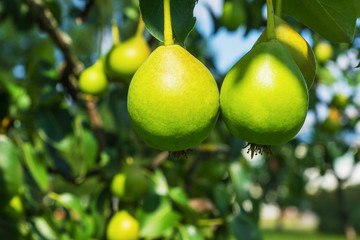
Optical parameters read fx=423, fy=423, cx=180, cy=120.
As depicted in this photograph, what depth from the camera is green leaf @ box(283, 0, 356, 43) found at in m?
0.68

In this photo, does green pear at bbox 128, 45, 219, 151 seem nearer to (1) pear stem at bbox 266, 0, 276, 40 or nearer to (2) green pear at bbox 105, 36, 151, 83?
(1) pear stem at bbox 266, 0, 276, 40

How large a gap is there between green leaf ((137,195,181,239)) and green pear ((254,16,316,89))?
2.95 feet

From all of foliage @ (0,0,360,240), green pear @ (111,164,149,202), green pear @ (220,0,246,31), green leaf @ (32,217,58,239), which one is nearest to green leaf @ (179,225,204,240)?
foliage @ (0,0,360,240)

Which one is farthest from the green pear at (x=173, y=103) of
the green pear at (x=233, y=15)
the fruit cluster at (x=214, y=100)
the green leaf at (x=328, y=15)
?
the green pear at (x=233, y=15)

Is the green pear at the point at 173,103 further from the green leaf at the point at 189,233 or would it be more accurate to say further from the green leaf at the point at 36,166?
the green leaf at the point at 36,166

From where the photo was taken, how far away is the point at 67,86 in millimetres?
1887

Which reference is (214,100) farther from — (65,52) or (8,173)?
(65,52)

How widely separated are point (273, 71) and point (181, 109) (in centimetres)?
14

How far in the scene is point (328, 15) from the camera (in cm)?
69

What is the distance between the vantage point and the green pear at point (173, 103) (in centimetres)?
58

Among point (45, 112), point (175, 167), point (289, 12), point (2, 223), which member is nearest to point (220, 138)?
point (175, 167)

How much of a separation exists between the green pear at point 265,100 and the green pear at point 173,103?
3 cm

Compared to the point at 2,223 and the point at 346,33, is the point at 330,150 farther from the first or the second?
the point at 346,33

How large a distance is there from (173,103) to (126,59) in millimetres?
701
